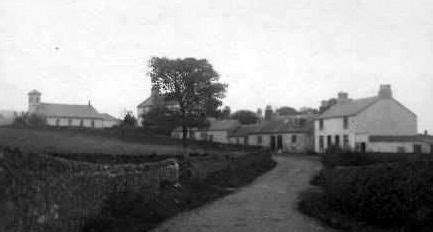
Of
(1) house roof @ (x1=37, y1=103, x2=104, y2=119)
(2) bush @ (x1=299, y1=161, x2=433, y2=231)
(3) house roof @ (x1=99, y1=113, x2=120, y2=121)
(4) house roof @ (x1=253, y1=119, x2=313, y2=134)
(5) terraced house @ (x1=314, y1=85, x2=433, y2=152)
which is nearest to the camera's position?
(2) bush @ (x1=299, y1=161, x2=433, y2=231)

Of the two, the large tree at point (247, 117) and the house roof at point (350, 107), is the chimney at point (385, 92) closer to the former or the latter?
the house roof at point (350, 107)

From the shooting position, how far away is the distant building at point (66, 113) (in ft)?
350

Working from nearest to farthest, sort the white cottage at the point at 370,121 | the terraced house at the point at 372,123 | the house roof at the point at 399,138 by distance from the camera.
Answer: the house roof at the point at 399,138 → the terraced house at the point at 372,123 → the white cottage at the point at 370,121

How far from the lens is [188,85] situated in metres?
57.5

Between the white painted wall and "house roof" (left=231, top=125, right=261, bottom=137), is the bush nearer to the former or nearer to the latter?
the white painted wall

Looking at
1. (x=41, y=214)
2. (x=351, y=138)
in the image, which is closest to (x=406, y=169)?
(x=41, y=214)

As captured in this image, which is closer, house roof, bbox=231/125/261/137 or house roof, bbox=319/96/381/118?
house roof, bbox=319/96/381/118

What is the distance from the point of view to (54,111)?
108 metres

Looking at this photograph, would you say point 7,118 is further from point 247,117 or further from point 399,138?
point 399,138

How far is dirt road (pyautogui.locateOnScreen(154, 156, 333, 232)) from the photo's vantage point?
13.4 meters

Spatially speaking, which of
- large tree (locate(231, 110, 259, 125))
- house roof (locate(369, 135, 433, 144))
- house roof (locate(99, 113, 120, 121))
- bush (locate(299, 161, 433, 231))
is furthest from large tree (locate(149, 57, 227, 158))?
house roof (locate(99, 113, 120, 121))

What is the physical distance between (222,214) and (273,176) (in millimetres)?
17217

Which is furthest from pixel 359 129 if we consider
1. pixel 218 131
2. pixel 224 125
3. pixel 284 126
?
pixel 218 131

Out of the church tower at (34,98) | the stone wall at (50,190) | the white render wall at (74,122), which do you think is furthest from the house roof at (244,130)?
the stone wall at (50,190)
